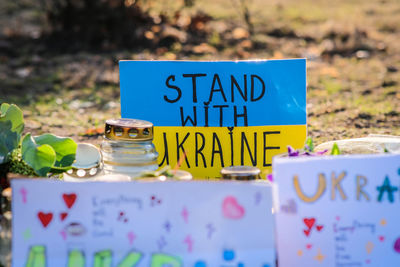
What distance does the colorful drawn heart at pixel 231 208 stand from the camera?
65.0 inches

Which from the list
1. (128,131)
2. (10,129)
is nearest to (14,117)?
(10,129)

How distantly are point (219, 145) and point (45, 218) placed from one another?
905 mm

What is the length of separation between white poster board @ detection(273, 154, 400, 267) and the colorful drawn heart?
0.42 feet

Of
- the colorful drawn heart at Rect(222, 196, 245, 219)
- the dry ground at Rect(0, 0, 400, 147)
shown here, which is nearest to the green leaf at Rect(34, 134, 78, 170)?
the colorful drawn heart at Rect(222, 196, 245, 219)

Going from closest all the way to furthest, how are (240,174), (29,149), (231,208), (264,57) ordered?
1. (231,208)
2. (240,174)
3. (29,149)
4. (264,57)

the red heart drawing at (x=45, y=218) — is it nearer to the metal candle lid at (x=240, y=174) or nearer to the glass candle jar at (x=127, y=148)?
the glass candle jar at (x=127, y=148)

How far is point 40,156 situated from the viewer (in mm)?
1979

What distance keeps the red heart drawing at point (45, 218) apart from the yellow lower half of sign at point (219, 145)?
0.76 m

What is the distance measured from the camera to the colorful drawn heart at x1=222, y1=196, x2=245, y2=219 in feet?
5.41

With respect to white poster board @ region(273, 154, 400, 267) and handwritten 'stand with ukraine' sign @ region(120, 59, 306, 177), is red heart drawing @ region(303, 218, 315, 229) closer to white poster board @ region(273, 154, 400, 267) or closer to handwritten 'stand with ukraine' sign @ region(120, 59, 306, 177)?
white poster board @ region(273, 154, 400, 267)

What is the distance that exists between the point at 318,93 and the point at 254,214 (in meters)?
2.61

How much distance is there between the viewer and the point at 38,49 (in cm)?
535

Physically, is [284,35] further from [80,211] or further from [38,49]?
[80,211]

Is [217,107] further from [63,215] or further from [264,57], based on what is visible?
[264,57]
